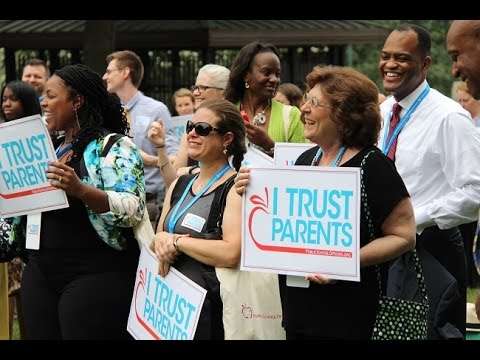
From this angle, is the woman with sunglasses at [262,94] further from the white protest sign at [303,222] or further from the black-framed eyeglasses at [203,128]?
the white protest sign at [303,222]

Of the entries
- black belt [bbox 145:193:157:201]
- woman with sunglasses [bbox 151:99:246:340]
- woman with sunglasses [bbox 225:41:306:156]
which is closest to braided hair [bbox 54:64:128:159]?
woman with sunglasses [bbox 151:99:246:340]

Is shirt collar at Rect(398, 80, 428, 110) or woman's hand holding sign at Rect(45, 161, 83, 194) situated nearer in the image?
woman's hand holding sign at Rect(45, 161, 83, 194)

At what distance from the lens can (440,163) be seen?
19.7 feet

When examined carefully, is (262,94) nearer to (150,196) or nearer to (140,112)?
(150,196)

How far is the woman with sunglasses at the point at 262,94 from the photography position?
7023 millimetres

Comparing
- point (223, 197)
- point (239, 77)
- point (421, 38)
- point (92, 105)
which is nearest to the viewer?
point (223, 197)

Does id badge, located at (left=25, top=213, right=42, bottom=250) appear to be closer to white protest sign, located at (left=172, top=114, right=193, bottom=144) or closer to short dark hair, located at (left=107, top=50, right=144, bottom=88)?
short dark hair, located at (left=107, top=50, right=144, bottom=88)

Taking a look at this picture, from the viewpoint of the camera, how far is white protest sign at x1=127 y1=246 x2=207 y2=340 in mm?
5250

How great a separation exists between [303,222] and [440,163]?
1503 mm

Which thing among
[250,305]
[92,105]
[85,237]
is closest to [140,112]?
[92,105]

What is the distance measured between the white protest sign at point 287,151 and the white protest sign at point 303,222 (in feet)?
4.40

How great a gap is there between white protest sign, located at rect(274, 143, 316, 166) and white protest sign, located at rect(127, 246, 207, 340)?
1.17 meters

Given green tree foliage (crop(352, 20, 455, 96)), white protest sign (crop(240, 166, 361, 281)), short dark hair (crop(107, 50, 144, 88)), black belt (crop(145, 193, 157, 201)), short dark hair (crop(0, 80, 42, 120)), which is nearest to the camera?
white protest sign (crop(240, 166, 361, 281))

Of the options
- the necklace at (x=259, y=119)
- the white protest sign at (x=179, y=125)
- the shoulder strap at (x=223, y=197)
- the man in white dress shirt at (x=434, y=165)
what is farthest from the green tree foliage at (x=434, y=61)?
the shoulder strap at (x=223, y=197)
